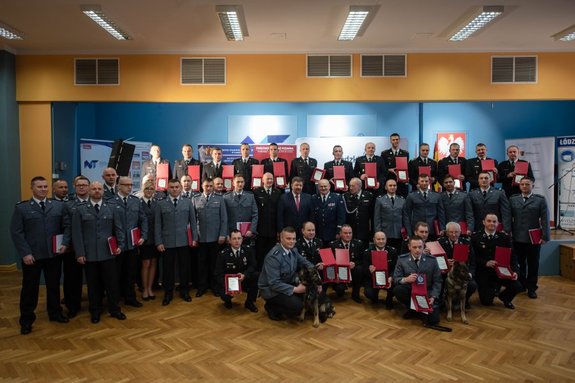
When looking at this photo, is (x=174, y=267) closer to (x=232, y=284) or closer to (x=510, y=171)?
(x=232, y=284)

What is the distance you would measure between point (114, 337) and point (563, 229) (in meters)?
8.59

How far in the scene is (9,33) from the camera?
664 centimetres

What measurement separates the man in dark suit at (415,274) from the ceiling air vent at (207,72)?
4772 mm

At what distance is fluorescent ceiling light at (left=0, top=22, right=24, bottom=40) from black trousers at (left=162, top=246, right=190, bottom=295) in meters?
4.38

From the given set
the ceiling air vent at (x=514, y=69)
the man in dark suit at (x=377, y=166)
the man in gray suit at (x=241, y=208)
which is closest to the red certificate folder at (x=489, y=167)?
the man in dark suit at (x=377, y=166)

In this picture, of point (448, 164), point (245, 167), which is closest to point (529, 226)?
point (448, 164)

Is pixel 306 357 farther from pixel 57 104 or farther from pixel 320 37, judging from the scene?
pixel 57 104

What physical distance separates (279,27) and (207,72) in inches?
72.9

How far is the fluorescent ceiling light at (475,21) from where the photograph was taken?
572 cm

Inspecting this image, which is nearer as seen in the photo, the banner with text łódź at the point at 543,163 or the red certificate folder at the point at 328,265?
the red certificate folder at the point at 328,265

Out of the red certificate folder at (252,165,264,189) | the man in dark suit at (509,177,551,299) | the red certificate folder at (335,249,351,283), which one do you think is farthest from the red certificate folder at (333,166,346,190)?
the man in dark suit at (509,177,551,299)

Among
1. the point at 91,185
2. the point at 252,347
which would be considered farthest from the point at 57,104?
the point at 252,347

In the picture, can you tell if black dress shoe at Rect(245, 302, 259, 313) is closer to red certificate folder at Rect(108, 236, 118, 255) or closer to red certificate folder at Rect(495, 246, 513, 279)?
red certificate folder at Rect(108, 236, 118, 255)

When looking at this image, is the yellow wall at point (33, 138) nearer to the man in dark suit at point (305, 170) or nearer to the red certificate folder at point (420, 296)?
the man in dark suit at point (305, 170)
